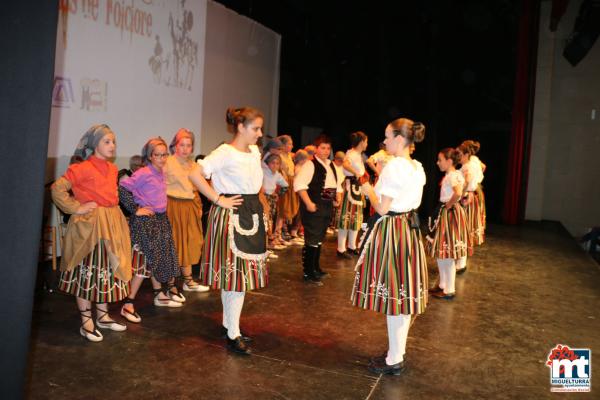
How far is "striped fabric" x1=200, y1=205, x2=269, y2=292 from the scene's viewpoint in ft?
10.6

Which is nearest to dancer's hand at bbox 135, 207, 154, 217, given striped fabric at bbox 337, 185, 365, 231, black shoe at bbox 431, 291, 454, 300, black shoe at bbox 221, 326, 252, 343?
black shoe at bbox 221, 326, 252, 343

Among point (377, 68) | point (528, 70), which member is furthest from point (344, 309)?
point (528, 70)

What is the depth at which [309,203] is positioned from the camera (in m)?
4.74

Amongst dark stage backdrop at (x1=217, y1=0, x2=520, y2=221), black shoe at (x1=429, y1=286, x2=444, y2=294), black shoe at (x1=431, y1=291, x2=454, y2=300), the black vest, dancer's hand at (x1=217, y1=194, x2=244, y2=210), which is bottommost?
black shoe at (x1=431, y1=291, x2=454, y2=300)

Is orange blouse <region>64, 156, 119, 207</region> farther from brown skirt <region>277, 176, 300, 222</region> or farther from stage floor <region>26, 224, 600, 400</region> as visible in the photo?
brown skirt <region>277, 176, 300, 222</region>

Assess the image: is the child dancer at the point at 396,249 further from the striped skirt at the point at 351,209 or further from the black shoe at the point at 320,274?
the striped skirt at the point at 351,209

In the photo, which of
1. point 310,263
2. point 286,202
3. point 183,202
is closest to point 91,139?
point 183,202

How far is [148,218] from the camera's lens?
3.80m

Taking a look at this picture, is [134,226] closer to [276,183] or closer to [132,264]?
[132,264]

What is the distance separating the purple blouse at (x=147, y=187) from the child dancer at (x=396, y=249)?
1532 millimetres

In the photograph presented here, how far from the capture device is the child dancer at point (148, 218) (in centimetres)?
378

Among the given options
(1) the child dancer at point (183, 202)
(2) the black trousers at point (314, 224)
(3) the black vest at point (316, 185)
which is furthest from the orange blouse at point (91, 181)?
(3) the black vest at point (316, 185)

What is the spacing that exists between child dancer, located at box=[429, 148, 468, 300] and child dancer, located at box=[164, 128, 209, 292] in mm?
2007

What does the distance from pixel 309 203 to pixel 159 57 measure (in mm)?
2860
